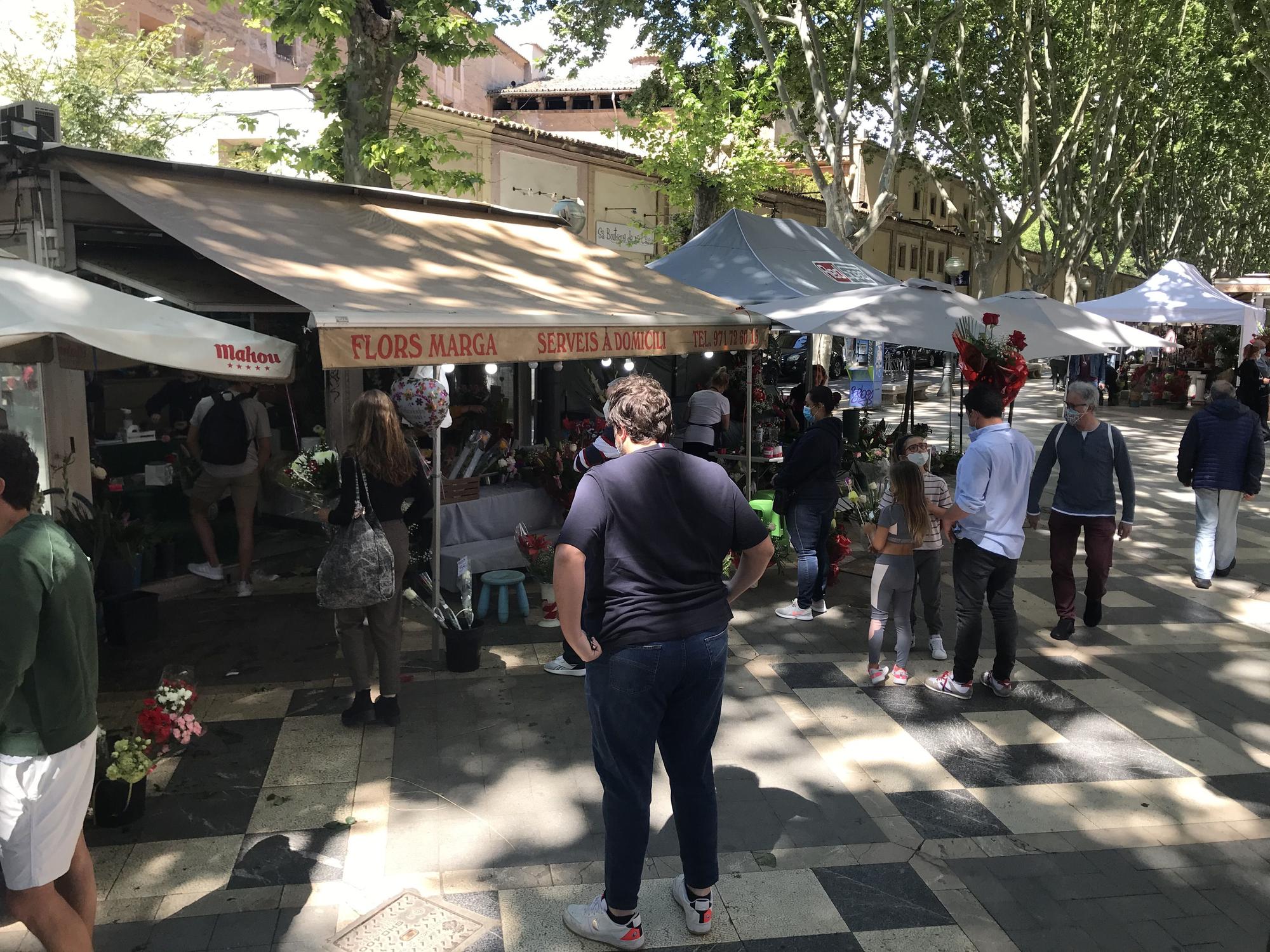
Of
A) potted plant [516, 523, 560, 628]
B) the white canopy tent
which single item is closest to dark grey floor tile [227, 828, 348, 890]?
potted plant [516, 523, 560, 628]

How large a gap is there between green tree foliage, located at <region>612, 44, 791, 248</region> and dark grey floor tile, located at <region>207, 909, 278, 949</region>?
1865 centimetres

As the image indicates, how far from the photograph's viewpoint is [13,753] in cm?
265

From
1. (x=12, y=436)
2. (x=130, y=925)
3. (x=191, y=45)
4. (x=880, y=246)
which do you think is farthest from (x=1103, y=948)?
(x=880, y=246)

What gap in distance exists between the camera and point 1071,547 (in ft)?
22.4

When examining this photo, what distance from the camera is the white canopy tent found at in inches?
690

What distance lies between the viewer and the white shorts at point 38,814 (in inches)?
105

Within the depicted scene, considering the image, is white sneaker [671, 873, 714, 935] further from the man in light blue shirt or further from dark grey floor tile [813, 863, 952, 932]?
the man in light blue shirt

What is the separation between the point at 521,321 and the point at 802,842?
3380mm

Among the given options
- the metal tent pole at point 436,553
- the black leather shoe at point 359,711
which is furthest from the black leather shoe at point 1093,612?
the black leather shoe at point 359,711

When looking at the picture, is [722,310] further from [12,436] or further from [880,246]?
[880,246]

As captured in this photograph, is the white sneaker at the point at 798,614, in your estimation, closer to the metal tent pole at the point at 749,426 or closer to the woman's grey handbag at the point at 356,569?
the metal tent pole at the point at 749,426

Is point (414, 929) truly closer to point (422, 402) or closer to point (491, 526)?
point (422, 402)

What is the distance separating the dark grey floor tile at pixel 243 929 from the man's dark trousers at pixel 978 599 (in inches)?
149

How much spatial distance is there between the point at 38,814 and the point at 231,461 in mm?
5012
